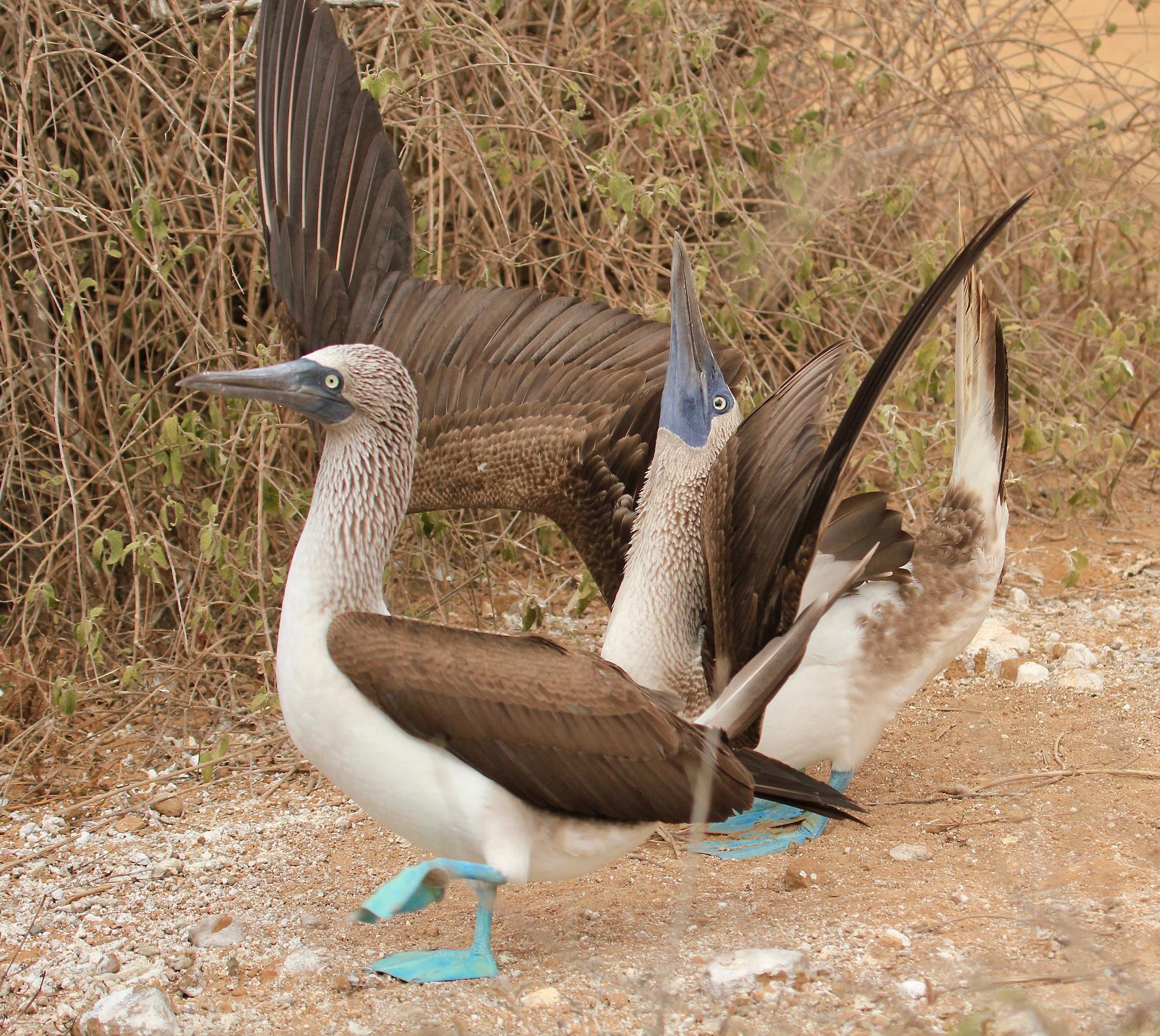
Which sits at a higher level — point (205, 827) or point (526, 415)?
point (526, 415)

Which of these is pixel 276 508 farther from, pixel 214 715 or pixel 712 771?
pixel 712 771

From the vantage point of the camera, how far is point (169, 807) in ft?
13.5

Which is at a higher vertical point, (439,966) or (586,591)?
(586,591)

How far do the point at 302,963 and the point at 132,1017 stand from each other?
41 centimetres

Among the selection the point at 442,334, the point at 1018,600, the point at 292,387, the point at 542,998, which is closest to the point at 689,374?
the point at 442,334

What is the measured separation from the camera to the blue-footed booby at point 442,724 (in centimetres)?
294

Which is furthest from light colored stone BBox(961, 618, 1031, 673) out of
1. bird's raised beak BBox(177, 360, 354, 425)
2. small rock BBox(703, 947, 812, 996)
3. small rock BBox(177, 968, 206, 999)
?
small rock BBox(177, 968, 206, 999)

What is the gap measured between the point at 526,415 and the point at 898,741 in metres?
1.48

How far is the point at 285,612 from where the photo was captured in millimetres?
3047

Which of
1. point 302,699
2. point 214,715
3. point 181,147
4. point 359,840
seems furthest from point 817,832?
point 181,147

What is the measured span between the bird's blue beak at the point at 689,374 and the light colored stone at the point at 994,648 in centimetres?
130

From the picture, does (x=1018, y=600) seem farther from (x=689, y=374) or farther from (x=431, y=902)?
(x=431, y=902)

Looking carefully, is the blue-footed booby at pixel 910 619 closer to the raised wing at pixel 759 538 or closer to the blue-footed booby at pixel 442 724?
the raised wing at pixel 759 538

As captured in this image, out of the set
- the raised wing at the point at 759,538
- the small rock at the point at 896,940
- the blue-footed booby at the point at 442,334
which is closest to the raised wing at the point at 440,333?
the blue-footed booby at the point at 442,334
